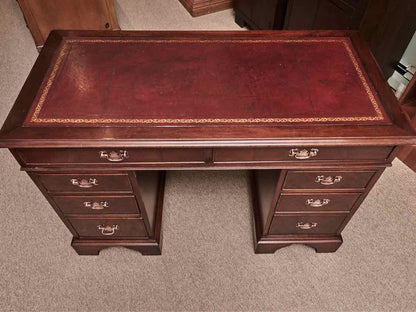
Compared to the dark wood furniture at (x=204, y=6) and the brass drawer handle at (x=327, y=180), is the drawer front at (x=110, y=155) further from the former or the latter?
the dark wood furniture at (x=204, y=6)

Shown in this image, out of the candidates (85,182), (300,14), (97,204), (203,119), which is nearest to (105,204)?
(97,204)

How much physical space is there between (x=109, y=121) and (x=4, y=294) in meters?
1.05

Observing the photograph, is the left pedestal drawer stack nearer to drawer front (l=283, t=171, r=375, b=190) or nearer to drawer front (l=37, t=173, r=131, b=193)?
drawer front (l=37, t=173, r=131, b=193)

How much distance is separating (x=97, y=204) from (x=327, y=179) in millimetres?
880

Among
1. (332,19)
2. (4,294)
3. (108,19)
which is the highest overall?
(332,19)

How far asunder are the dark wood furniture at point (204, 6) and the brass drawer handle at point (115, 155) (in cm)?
228

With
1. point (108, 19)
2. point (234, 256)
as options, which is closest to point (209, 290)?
point (234, 256)

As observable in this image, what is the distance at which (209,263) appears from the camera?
161 centimetres

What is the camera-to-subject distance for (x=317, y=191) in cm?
128

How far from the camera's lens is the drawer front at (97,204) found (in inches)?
51.1

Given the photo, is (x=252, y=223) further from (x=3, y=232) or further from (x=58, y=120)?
(x=3, y=232)

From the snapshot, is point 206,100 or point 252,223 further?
point 252,223

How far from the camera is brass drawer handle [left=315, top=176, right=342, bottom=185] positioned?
1216mm

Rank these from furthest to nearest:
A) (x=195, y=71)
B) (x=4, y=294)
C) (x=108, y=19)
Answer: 1. (x=108, y=19)
2. (x=4, y=294)
3. (x=195, y=71)
